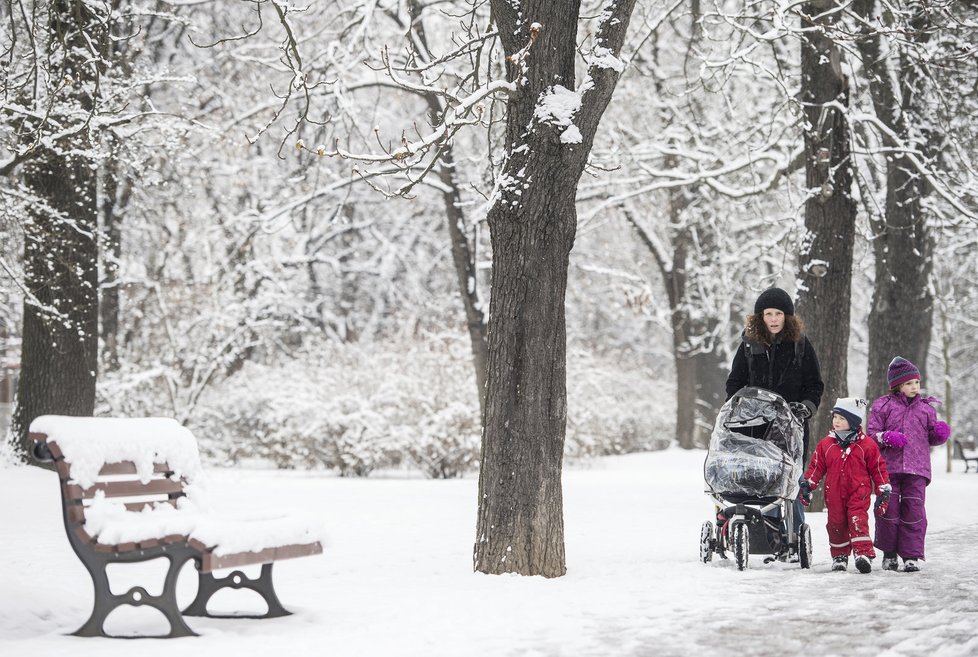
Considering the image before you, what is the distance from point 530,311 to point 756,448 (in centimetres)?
196

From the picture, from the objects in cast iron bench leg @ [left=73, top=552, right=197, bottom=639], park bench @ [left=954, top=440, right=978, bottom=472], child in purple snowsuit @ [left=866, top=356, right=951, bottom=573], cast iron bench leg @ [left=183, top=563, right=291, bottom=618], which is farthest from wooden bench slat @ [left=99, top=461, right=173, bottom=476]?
park bench @ [left=954, top=440, right=978, bottom=472]

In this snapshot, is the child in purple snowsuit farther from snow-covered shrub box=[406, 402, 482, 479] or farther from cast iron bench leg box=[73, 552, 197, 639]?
snow-covered shrub box=[406, 402, 482, 479]

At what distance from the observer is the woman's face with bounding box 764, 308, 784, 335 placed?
27.0ft

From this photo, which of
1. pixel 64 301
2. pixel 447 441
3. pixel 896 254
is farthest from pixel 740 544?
pixel 447 441

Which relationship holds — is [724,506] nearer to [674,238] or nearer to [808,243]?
[808,243]

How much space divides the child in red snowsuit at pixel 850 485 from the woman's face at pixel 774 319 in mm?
700

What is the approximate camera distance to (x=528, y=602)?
19.9 feet

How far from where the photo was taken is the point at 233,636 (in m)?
5.27

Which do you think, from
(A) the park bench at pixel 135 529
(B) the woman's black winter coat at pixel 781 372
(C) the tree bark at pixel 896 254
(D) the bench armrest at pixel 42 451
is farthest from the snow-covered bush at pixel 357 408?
(D) the bench armrest at pixel 42 451

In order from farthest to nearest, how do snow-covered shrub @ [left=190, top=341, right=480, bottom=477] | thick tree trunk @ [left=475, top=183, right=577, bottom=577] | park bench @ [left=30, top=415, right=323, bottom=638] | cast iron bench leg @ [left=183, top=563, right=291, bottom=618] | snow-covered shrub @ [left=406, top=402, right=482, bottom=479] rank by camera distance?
snow-covered shrub @ [left=190, top=341, right=480, bottom=477], snow-covered shrub @ [left=406, top=402, right=482, bottom=479], thick tree trunk @ [left=475, top=183, right=577, bottom=577], cast iron bench leg @ [left=183, top=563, right=291, bottom=618], park bench @ [left=30, top=415, right=323, bottom=638]

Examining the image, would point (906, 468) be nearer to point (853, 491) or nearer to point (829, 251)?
point (853, 491)

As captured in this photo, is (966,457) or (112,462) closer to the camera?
(112,462)

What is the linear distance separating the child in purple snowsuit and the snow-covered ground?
34 cm

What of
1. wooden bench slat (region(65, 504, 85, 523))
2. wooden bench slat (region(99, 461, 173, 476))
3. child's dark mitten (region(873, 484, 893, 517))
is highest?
wooden bench slat (region(99, 461, 173, 476))
